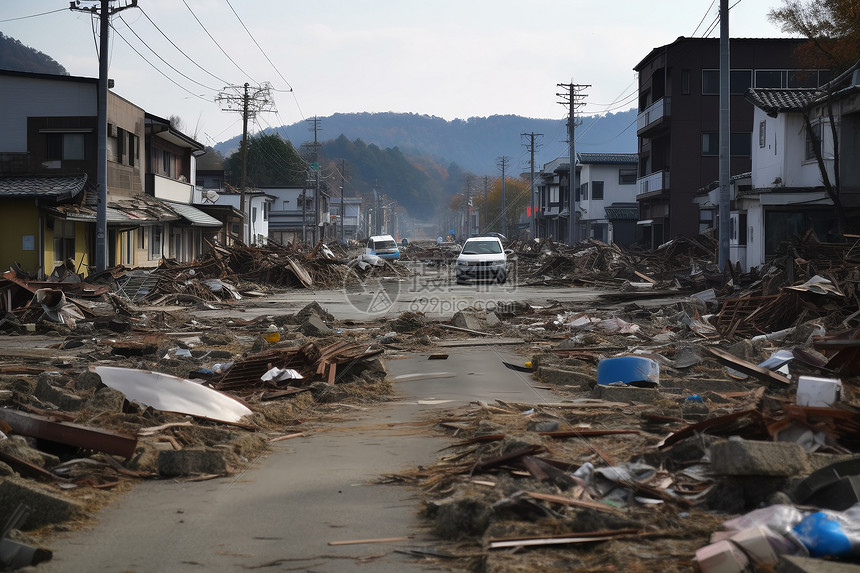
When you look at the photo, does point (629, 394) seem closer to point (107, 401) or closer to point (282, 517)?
point (282, 517)

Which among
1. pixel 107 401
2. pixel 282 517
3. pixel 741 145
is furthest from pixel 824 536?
pixel 741 145

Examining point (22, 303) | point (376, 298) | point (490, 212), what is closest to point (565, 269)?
point (376, 298)

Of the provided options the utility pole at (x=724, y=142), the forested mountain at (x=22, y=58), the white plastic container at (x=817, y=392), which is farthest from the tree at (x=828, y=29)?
the forested mountain at (x=22, y=58)

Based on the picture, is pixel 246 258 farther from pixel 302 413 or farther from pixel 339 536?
pixel 339 536

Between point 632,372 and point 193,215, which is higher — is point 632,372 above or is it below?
below

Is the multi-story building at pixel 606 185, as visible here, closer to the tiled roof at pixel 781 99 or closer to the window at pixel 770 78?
the window at pixel 770 78

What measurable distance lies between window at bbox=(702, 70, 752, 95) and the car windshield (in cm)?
1970

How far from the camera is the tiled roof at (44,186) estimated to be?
29328mm

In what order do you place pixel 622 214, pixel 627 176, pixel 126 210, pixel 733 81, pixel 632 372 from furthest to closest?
pixel 627 176 < pixel 622 214 < pixel 733 81 < pixel 126 210 < pixel 632 372

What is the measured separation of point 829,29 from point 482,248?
2247 cm

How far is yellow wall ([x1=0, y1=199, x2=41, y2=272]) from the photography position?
2978 centimetres

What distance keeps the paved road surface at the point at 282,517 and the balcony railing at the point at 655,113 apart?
44.4 metres

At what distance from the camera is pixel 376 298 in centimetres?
2961

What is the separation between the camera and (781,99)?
31.4 m
